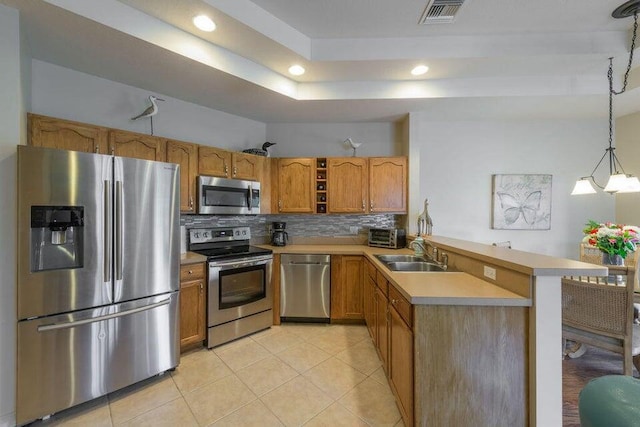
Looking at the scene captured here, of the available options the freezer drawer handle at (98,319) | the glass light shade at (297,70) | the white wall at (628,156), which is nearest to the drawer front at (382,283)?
the freezer drawer handle at (98,319)

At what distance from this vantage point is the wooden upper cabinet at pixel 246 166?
119 inches

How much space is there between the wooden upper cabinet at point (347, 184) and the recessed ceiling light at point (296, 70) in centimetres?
110

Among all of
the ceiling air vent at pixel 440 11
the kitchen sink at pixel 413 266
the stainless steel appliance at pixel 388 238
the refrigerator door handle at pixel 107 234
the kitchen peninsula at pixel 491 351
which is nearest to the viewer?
the kitchen peninsula at pixel 491 351

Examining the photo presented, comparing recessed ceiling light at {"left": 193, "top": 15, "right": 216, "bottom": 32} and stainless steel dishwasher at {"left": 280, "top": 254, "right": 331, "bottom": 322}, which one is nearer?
recessed ceiling light at {"left": 193, "top": 15, "right": 216, "bottom": 32}

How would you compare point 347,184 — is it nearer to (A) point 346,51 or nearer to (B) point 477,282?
(A) point 346,51

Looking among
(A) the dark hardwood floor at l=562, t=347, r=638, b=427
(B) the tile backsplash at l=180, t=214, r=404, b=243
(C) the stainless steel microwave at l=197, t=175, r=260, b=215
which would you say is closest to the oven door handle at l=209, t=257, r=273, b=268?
(C) the stainless steel microwave at l=197, t=175, r=260, b=215

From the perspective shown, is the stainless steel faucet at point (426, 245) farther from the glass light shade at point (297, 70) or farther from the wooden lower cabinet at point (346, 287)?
the glass light shade at point (297, 70)

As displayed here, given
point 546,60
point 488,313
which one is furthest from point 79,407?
point 546,60

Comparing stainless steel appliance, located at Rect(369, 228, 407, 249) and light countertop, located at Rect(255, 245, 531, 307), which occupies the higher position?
stainless steel appliance, located at Rect(369, 228, 407, 249)

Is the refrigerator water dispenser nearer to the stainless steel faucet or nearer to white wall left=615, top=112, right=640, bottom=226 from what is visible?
the stainless steel faucet

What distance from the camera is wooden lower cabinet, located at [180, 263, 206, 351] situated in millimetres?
2373

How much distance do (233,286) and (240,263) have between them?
253 millimetres

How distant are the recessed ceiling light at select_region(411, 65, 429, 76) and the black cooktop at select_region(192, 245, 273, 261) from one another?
98.6 inches

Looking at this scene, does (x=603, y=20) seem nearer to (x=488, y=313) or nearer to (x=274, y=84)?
(x=488, y=313)
